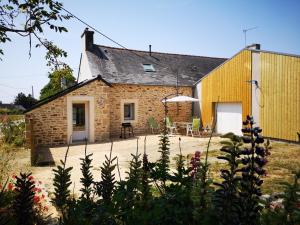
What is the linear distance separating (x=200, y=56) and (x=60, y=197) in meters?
24.5

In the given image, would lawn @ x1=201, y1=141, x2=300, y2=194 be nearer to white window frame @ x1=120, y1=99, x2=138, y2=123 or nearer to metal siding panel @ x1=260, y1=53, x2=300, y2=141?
metal siding panel @ x1=260, y1=53, x2=300, y2=141

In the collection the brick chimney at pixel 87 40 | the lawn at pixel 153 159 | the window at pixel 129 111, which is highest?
the brick chimney at pixel 87 40

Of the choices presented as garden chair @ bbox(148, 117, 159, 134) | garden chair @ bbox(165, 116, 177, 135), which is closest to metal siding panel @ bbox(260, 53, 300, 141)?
garden chair @ bbox(165, 116, 177, 135)

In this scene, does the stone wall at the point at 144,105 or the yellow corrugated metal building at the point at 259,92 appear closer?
the yellow corrugated metal building at the point at 259,92

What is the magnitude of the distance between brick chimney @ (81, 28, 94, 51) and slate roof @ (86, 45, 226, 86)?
1.13 ft

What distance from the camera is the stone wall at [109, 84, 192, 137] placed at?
1638 cm

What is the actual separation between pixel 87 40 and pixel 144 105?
6.49 metres

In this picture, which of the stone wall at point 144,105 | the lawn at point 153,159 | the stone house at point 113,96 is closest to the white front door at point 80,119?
the stone house at point 113,96

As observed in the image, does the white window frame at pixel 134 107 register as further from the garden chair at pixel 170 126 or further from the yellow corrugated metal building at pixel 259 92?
A: the yellow corrugated metal building at pixel 259 92

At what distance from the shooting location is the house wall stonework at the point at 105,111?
12.9 meters

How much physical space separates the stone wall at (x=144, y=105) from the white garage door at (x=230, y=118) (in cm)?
278

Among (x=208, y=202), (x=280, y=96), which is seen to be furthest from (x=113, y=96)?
(x=208, y=202)

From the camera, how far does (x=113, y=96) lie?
53.5 feet

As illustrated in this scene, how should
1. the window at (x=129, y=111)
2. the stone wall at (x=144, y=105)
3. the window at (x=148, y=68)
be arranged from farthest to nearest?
the window at (x=148, y=68), the window at (x=129, y=111), the stone wall at (x=144, y=105)
